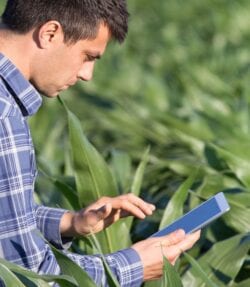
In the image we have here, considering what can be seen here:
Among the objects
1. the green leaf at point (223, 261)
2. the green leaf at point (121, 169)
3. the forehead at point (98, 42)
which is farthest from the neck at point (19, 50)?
the green leaf at point (121, 169)

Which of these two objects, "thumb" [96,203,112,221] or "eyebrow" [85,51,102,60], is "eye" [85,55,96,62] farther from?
"thumb" [96,203,112,221]

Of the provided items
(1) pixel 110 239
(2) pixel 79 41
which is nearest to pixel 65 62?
(2) pixel 79 41

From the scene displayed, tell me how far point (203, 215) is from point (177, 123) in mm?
2767

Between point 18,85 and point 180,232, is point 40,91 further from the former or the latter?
point 180,232

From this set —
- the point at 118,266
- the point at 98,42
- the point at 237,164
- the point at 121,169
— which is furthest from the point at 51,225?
the point at 121,169

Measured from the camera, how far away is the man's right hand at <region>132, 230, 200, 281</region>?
137 inches

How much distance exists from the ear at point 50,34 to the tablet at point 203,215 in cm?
50

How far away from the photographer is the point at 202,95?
708cm

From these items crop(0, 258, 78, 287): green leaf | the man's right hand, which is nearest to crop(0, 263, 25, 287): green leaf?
crop(0, 258, 78, 287): green leaf

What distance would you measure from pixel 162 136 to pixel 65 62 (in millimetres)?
3151

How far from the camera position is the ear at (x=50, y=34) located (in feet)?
11.4

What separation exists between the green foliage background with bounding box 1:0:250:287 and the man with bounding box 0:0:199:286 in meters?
0.55

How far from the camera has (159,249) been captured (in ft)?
11.5

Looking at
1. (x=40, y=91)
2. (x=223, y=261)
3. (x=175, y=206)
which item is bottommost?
(x=223, y=261)
